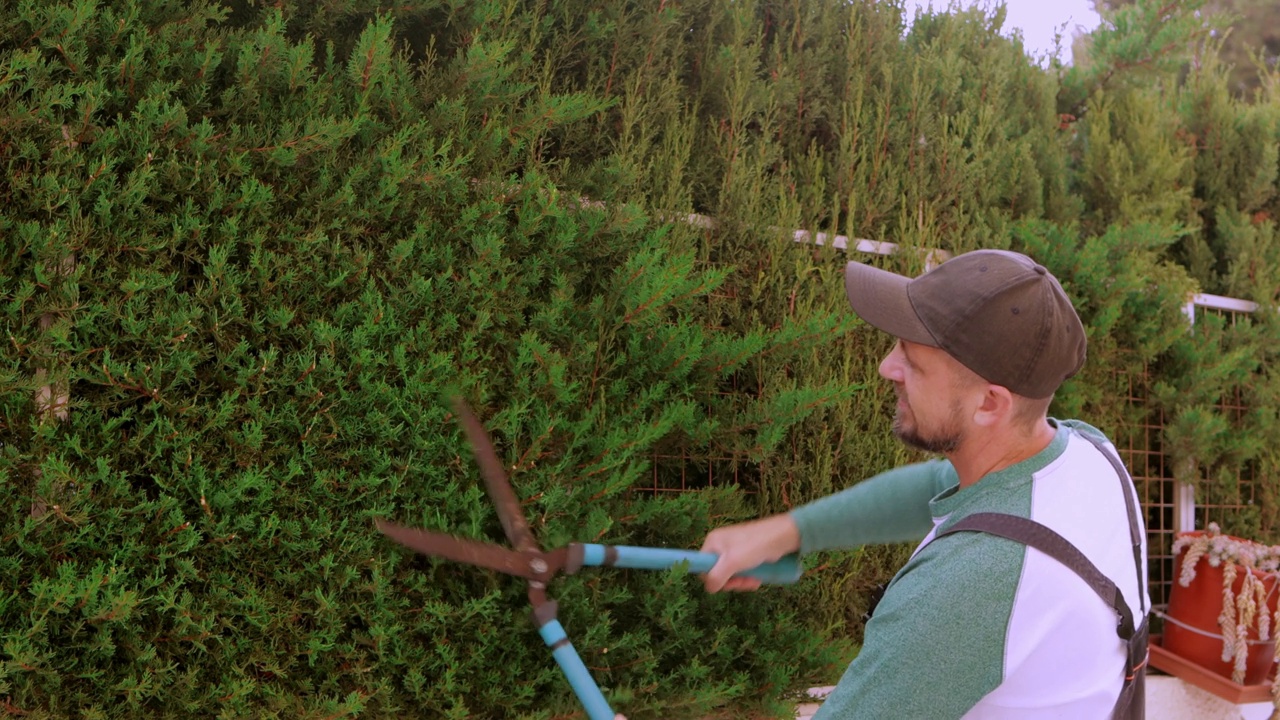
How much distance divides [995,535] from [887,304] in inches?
21.8

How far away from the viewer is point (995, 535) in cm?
165

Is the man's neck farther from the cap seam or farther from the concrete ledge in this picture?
the concrete ledge

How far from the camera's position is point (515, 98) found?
3.41 meters

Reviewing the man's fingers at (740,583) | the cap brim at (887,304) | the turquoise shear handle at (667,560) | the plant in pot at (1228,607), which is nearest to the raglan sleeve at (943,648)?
the cap brim at (887,304)

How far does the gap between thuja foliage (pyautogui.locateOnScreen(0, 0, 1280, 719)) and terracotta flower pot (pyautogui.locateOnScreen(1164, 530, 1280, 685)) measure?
1193 mm

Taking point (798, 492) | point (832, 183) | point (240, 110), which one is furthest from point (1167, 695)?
point (240, 110)

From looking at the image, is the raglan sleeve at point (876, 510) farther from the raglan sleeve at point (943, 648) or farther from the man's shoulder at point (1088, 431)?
the raglan sleeve at point (943, 648)

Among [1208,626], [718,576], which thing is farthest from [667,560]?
[1208,626]

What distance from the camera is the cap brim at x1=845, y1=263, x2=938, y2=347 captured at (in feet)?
6.31

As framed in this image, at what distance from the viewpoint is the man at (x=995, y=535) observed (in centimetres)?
156

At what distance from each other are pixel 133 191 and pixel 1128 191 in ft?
16.3

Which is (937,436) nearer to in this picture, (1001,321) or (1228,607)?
(1001,321)

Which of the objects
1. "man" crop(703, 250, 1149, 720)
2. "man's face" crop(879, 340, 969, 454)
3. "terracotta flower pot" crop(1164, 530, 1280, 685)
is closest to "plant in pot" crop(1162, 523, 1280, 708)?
"terracotta flower pot" crop(1164, 530, 1280, 685)

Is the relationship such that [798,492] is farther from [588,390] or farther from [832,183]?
[832,183]
